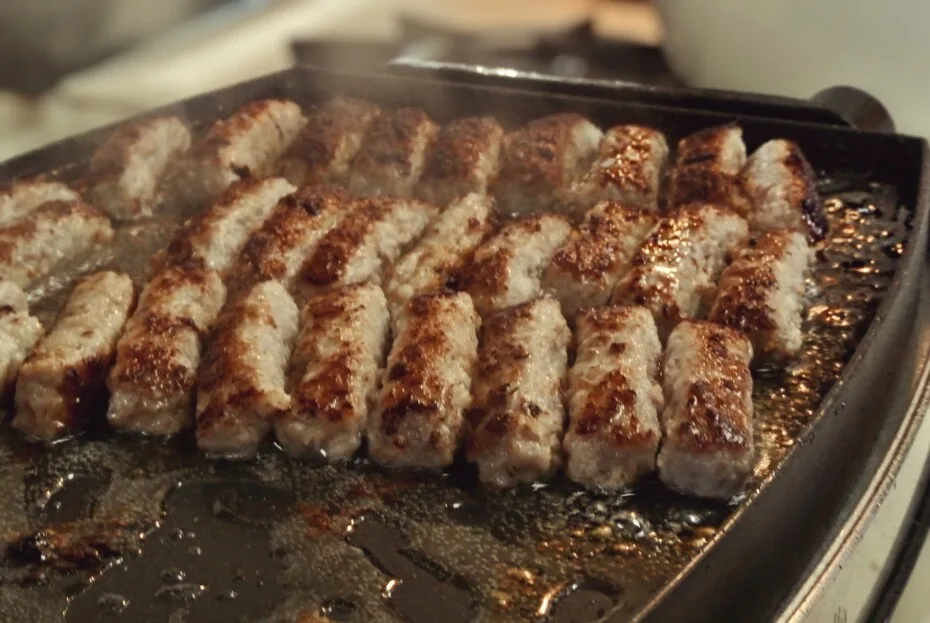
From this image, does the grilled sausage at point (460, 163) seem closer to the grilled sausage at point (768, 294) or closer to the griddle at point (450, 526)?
the grilled sausage at point (768, 294)

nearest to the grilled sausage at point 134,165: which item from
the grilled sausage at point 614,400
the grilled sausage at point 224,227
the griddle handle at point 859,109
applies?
the grilled sausage at point 224,227

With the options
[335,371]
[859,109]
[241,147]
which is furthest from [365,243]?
[859,109]

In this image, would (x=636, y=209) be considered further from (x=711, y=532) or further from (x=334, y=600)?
(x=334, y=600)

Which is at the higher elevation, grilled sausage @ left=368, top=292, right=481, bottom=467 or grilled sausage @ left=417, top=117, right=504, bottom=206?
grilled sausage @ left=417, top=117, right=504, bottom=206

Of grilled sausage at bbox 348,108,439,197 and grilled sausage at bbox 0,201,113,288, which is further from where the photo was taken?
grilled sausage at bbox 348,108,439,197

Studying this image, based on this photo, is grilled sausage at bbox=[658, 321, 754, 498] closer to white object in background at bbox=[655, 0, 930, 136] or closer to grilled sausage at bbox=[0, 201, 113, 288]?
grilled sausage at bbox=[0, 201, 113, 288]

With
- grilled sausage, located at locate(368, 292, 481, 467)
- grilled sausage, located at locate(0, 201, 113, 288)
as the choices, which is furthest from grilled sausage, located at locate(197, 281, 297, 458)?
grilled sausage, located at locate(0, 201, 113, 288)

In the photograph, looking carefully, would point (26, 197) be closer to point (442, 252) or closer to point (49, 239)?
point (49, 239)
